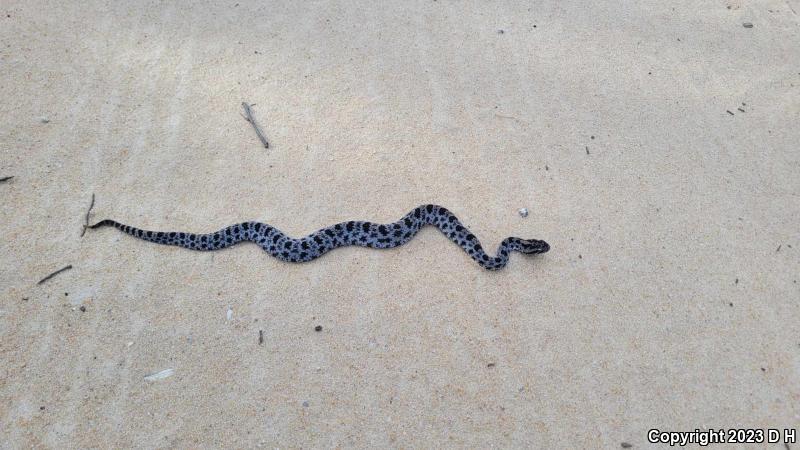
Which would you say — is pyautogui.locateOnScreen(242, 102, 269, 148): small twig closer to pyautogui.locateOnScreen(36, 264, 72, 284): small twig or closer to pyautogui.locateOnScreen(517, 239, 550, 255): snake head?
pyautogui.locateOnScreen(36, 264, 72, 284): small twig

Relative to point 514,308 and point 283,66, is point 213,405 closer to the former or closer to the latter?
point 514,308

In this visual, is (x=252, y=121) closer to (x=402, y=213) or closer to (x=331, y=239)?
(x=331, y=239)

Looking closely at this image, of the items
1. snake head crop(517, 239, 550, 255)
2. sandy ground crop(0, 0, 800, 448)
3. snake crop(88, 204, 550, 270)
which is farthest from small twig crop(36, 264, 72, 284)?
snake head crop(517, 239, 550, 255)

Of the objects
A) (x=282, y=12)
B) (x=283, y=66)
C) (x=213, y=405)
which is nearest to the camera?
(x=213, y=405)

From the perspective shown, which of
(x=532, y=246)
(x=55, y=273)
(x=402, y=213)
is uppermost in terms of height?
(x=532, y=246)

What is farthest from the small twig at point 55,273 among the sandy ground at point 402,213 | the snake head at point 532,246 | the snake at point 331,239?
the snake head at point 532,246

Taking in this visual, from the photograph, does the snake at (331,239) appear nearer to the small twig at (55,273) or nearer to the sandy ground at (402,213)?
the sandy ground at (402,213)

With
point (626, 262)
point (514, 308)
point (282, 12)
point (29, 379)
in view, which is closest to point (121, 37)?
point (282, 12)

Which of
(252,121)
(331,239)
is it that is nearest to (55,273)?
(331,239)
